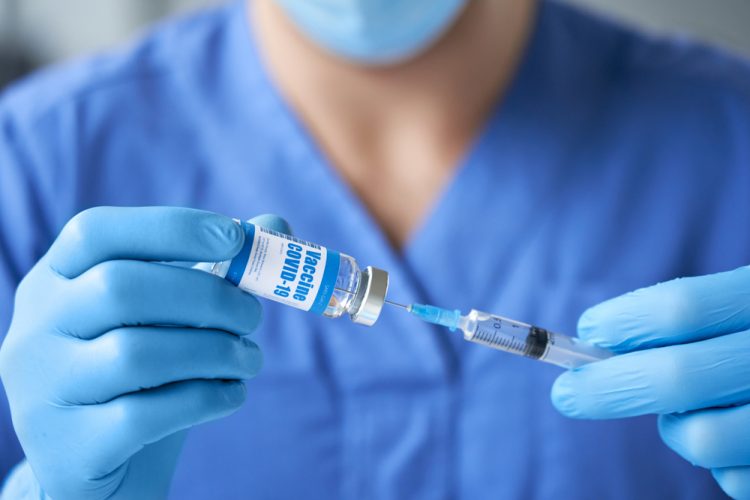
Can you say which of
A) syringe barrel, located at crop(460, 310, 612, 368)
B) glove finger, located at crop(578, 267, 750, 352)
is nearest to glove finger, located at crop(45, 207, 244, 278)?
syringe barrel, located at crop(460, 310, 612, 368)

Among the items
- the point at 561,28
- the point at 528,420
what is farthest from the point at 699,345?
the point at 561,28

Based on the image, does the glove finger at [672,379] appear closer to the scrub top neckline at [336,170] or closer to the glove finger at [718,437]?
the glove finger at [718,437]

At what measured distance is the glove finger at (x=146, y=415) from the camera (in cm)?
73

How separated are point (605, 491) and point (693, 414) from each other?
30 cm

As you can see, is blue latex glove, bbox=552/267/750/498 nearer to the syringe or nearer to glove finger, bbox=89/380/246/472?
the syringe

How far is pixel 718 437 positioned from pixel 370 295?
0.38 m

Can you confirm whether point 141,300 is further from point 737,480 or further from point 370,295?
point 737,480

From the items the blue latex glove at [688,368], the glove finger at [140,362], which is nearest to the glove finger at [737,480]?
the blue latex glove at [688,368]

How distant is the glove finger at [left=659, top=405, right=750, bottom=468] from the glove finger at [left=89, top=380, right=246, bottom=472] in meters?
0.47

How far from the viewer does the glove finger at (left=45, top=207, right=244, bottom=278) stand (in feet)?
2.34

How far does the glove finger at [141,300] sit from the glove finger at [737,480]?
1.74 ft

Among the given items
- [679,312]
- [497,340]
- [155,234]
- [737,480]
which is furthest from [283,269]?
[737,480]

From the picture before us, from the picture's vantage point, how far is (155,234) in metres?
0.71

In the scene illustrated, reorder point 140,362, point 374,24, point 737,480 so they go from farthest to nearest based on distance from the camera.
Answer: point 374,24, point 737,480, point 140,362
